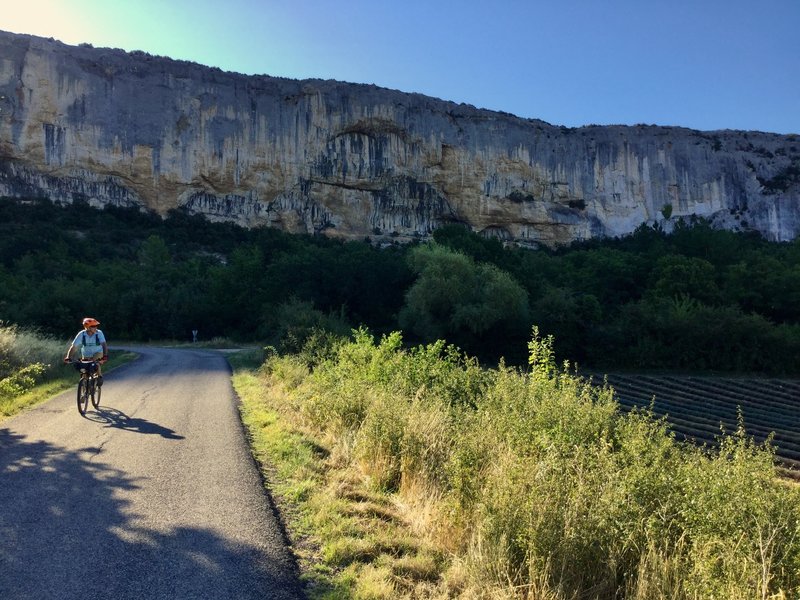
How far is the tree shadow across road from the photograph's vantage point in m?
3.17

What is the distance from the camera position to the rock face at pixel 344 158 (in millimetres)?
62531

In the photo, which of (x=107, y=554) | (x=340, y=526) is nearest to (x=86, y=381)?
(x=107, y=554)

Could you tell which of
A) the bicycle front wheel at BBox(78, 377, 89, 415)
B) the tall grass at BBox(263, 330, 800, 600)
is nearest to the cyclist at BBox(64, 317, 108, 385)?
the bicycle front wheel at BBox(78, 377, 89, 415)

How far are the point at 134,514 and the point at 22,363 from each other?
31.5ft

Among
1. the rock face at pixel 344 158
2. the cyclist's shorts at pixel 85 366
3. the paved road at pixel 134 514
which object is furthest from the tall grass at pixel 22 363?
the rock face at pixel 344 158

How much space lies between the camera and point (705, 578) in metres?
2.80

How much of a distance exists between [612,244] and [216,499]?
3086 inches

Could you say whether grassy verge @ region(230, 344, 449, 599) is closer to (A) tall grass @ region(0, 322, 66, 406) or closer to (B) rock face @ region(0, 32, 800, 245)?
(A) tall grass @ region(0, 322, 66, 406)

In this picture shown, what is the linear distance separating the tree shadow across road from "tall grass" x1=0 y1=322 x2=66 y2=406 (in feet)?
15.8

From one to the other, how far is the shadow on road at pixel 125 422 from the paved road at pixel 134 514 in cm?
3

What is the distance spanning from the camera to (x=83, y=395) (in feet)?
27.9

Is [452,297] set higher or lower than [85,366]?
higher

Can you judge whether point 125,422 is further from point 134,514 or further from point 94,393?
point 134,514

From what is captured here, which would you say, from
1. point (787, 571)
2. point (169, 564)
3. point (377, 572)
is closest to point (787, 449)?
point (787, 571)
